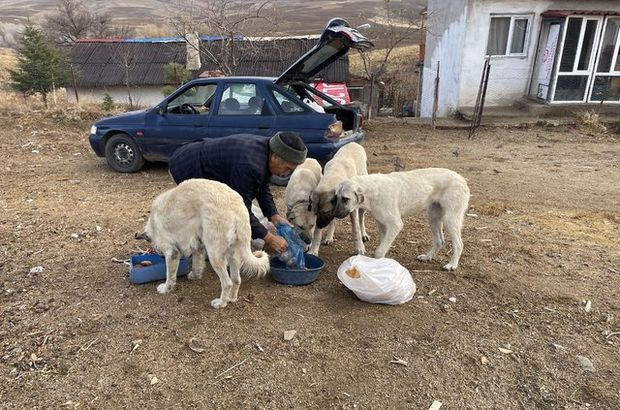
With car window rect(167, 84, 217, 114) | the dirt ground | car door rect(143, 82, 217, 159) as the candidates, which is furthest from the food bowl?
car window rect(167, 84, 217, 114)

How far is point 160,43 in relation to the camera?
2922 centimetres

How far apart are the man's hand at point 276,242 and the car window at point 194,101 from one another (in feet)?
15.8

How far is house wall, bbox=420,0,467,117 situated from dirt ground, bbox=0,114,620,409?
11431 mm

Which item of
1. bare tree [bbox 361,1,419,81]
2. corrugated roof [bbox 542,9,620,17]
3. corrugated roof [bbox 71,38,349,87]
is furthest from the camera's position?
corrugated roof [bbox 71,38,349,87]

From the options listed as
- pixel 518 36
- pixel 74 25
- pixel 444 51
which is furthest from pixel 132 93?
pixel 518 36

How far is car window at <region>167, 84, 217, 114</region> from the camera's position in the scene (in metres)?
8.57

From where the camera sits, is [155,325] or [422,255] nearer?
[155,325]

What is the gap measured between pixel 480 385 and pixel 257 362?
1.77 meters

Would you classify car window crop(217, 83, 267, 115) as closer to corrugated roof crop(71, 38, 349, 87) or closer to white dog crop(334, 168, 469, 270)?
white dog crop(334, 168, 469, 270)

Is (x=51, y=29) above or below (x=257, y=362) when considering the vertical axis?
above

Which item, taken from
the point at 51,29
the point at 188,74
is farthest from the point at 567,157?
the point at 51,29

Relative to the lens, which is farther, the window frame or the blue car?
the window frame

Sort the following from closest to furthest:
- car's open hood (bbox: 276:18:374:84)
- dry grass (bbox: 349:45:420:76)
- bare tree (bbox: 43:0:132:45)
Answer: car's open hood (bbox: 276:18:374:84)
dry grass (bbox: 349:45:420:76)
bare tree (bbox: 43:0:132:45)

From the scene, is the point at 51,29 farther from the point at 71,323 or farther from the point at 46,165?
the point at 71,323
